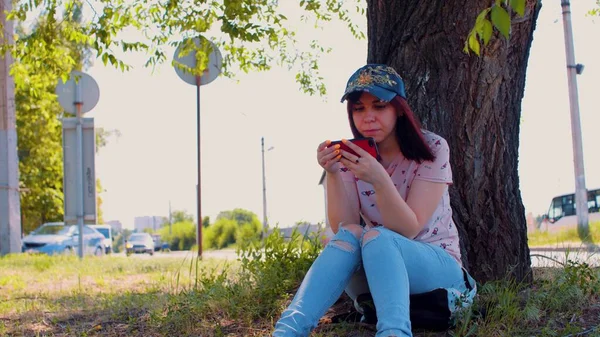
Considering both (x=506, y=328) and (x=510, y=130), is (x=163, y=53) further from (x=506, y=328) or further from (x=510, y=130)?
(x=506, y=328)

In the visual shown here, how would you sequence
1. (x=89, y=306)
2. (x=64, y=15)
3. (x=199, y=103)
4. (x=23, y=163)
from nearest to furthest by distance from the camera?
(x=89, y=306), (x=64, y=15), (x=199, y=103), (x=23, y=163)

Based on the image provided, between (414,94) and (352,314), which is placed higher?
(414,94)

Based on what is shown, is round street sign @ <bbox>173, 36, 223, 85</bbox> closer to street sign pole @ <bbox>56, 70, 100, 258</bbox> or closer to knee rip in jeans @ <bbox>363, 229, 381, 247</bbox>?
street sign pole @ <bbox>56, 70, 100, 258</bbox>

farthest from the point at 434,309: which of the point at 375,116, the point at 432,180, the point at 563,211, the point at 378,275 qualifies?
the point at 563,211

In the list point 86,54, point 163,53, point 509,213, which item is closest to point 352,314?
point 509,213

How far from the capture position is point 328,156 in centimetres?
329

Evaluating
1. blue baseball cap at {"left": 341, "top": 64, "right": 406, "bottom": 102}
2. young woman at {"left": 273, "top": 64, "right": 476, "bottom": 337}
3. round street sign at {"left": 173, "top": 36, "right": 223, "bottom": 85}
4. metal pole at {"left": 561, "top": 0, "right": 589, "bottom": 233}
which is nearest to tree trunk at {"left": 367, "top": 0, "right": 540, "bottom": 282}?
young woman at {"left": 273, "top": 64, "right": 476, "bottom": 337}

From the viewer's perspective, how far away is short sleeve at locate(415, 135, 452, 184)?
3.33 meters

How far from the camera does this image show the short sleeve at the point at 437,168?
333 centimetres

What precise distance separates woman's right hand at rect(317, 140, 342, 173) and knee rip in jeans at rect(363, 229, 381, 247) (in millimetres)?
363

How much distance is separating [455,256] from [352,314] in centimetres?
62

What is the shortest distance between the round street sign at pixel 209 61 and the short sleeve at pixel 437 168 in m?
3.97

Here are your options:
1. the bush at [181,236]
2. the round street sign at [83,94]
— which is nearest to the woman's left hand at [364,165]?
the round street sign at [83,94]

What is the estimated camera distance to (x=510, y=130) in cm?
431
